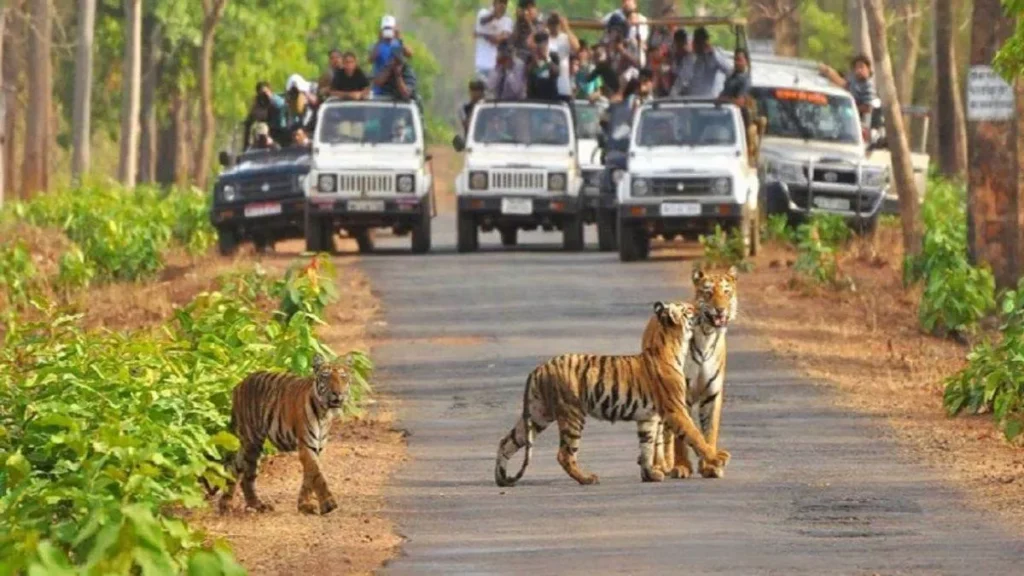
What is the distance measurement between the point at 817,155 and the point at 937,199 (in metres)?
4.68

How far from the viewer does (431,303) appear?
2998cm

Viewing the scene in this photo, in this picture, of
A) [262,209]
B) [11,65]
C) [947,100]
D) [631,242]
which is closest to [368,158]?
[262,209]

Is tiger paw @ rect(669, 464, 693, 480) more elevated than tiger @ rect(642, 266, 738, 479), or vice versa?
tiger @ rect(642, 266, 738, 479)

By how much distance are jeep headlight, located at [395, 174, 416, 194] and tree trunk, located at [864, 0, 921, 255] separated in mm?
5996

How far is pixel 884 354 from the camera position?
989 inches

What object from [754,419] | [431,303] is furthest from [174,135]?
[754,419]

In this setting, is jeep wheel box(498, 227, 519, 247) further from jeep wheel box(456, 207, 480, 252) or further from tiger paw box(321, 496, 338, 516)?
tiger paw box(321, 496, 338, 516)

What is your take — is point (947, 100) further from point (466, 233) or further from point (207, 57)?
Answer: point (207, 57)

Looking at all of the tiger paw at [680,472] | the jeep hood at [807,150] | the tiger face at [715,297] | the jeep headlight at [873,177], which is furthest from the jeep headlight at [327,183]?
the tiger paw at [680,472]

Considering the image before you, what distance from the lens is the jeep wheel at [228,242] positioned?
126 feet

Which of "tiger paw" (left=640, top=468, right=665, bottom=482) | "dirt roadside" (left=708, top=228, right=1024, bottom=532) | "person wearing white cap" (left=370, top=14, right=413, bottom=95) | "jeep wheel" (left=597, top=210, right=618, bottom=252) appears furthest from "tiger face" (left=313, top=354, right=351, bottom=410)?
"jeep wheel" (left=597, top=210, right=618, bottom=252)

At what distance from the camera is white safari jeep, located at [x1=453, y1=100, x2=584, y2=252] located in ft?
121

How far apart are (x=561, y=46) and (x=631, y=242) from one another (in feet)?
13.8

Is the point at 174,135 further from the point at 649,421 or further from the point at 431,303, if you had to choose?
the point at 649,421
